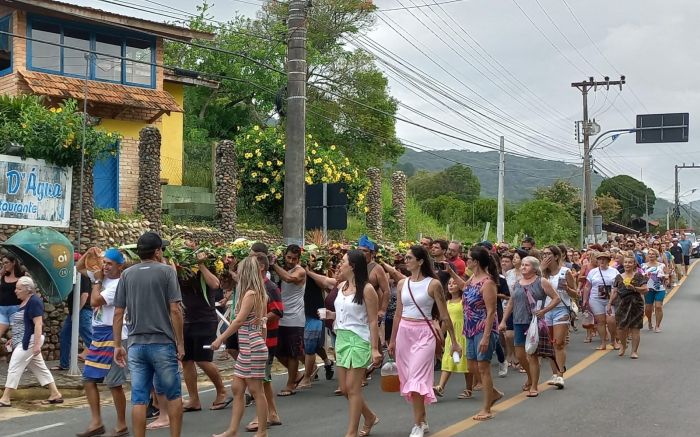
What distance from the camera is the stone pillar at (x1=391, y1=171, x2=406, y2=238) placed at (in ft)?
109

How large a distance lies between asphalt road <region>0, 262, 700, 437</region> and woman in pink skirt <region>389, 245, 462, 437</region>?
604 mm

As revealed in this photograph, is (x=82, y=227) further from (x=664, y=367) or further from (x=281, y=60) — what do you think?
(x=281, y=60)

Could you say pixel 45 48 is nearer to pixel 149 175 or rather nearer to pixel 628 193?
pixel 149 175

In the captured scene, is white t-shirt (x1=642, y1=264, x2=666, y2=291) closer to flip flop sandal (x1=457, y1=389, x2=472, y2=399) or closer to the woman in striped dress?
flip flop sandal (x1=457, y1=389, x2=472, y2=399)

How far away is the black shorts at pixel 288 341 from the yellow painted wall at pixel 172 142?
1824 cm

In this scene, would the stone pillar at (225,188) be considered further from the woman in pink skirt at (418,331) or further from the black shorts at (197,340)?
the woman in pink skirt at (418,331)

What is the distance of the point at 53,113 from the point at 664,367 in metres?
10.8

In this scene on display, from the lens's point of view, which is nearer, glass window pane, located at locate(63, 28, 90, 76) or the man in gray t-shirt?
the man in gray t-shirt

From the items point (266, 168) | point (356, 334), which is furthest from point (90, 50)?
point (356, 334)

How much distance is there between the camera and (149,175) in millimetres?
21906

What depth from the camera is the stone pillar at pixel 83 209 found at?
15.1 meters

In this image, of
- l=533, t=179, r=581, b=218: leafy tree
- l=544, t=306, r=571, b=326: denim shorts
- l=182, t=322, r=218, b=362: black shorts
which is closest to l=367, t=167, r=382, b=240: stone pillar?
l=544, t=306, r=571, b=326: denim shorts

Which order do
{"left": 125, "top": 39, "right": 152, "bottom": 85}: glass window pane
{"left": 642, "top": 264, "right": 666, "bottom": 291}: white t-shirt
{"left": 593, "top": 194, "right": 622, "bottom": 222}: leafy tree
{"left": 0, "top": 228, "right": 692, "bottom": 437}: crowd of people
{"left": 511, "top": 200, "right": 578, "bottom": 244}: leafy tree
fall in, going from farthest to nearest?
{"left": 593, "top": 194, "right": 622, "bottom": 222}: leafy tree
{"left": 511, "top": 200, "right": 578, "bottom": 244}: leafy tree
{"left": 125, "top": 39, "right": 152, "bottom": 85}: glass window pane
{"left": 642, "top": 264, "right": 666, "bottom": 291}: white t-shirt
{"left": 0, "top": 228, "right": 692, "bottom": 437}: crowd of people

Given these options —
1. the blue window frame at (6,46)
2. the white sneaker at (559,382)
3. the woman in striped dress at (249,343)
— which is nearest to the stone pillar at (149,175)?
the blue window frame at (6,46)
